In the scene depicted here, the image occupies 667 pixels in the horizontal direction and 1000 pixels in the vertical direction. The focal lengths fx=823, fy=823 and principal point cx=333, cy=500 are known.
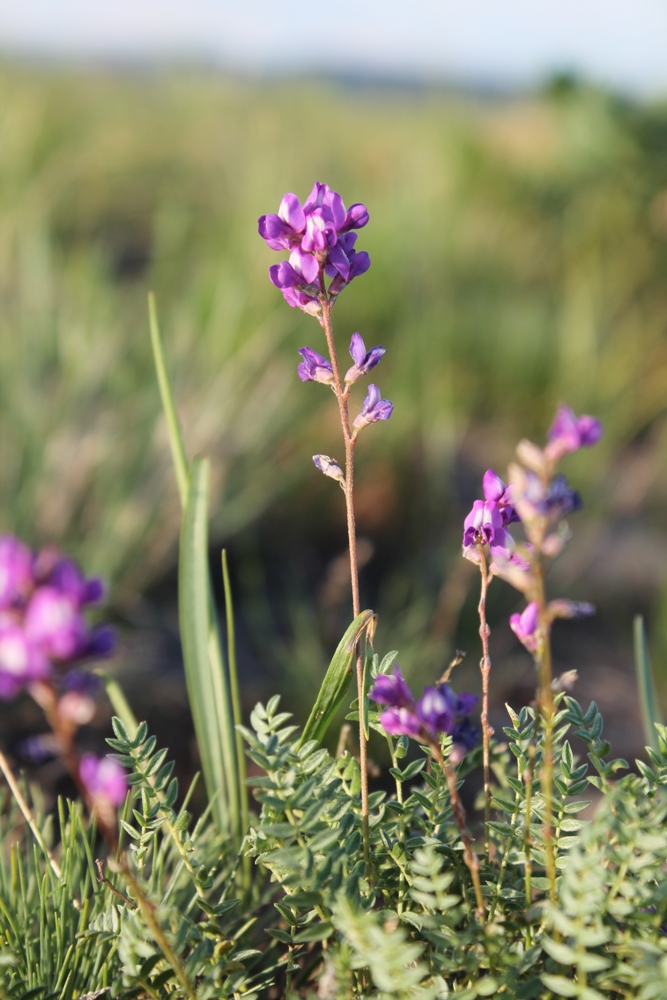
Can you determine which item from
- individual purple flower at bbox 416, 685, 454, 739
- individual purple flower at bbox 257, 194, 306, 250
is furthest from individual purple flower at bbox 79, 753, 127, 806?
individual purple flower at bbox 257, 194, 306, 250

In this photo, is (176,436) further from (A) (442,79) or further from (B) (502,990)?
(A) (442,79)

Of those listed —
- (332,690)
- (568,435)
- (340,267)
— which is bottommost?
(332,690)

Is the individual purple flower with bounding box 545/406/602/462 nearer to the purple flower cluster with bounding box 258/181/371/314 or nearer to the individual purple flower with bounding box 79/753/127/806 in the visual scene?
the purple flower cluster with bounding box 258/181/371/314

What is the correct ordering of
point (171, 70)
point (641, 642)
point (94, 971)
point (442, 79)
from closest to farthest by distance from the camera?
point (94, 971) < point (641, 642) < point (442, 79) < point (171, 70)

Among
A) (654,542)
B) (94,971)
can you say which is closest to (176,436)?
(94,971)

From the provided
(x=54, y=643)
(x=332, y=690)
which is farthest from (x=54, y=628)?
(x=332, y=690)

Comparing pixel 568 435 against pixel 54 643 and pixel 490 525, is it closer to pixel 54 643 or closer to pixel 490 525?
pixel 490 525

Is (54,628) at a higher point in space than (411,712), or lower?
higher
